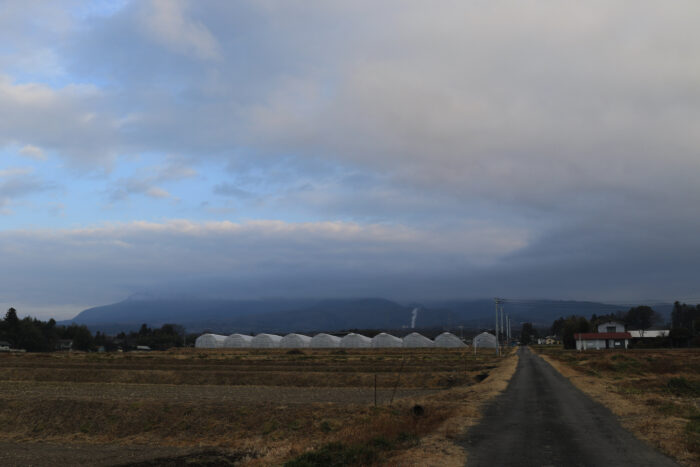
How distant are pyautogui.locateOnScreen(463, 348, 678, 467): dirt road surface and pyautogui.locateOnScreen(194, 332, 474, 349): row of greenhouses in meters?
116

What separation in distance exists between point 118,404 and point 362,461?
27209 mm

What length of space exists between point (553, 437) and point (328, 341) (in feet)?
455

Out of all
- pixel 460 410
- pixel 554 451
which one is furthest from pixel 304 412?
pixel 554 451

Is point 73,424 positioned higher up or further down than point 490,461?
further down

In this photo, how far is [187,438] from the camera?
31.7 meters

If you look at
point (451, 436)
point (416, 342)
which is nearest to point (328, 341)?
point (416, 342)

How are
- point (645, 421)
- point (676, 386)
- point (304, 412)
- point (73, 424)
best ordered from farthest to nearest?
1. point (676, 386)
2. point (73, 424)
3. point (304, 412)
4. point (645, 421)

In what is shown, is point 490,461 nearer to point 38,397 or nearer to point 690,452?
point 690,452

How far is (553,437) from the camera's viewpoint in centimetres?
2125

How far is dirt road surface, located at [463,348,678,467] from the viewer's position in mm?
17281

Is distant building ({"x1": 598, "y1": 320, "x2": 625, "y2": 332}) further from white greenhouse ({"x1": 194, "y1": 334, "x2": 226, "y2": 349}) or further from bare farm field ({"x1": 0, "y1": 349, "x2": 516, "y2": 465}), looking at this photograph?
bare farm field ({"x1": 0, "y1": 349, "x2": 516, "y2": 465})

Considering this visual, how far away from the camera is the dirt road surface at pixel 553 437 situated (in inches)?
680

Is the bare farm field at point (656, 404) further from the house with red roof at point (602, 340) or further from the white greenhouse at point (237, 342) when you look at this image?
the white greenhouse at point (237, 342)

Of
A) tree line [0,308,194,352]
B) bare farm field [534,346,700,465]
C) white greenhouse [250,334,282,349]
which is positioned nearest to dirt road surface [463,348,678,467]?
bare farm field [534,346,700,465]
